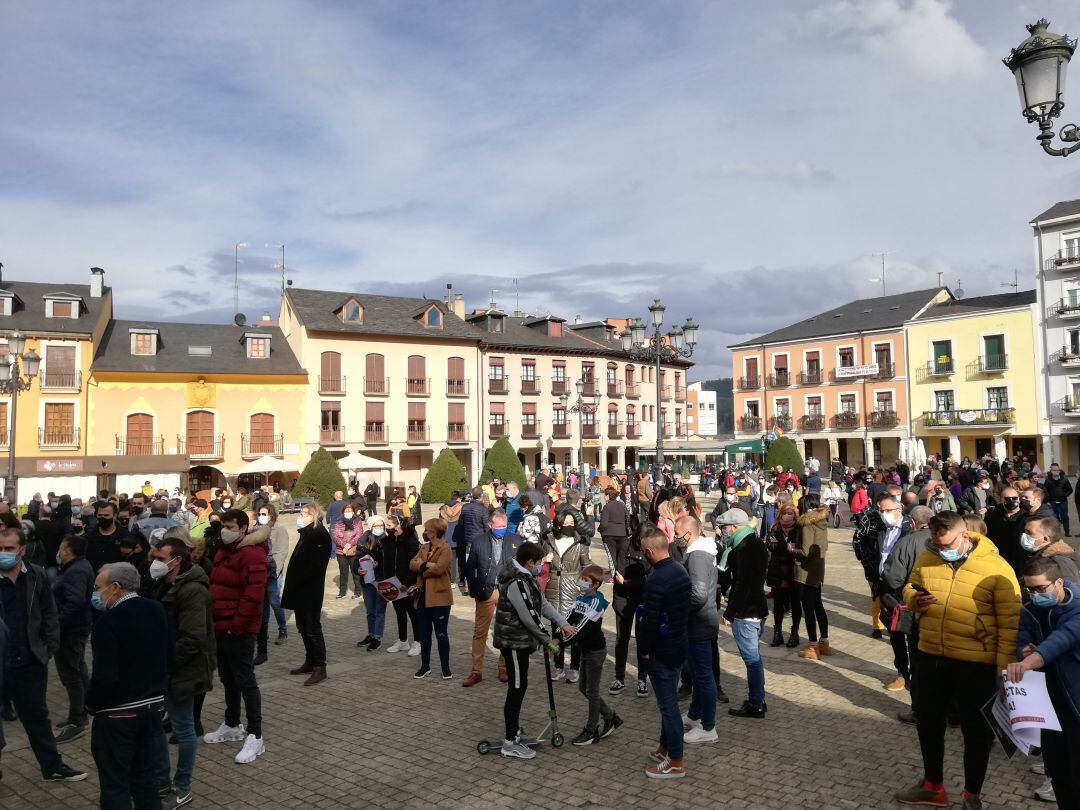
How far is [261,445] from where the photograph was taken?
40469 mm

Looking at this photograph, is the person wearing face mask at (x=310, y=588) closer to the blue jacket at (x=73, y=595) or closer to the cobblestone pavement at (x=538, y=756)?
the cobblestone pavement at (x=538, y=756)

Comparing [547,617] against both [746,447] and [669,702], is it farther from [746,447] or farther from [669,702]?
[746,447]

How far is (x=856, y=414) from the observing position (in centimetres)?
4803

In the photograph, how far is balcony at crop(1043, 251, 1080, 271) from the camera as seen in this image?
39.4 m

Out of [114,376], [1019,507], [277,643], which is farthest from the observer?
[114,376]

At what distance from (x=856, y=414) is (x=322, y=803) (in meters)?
47.4

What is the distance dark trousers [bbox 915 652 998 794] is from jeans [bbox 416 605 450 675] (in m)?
4.90

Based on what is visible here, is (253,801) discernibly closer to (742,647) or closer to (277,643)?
(742,647)

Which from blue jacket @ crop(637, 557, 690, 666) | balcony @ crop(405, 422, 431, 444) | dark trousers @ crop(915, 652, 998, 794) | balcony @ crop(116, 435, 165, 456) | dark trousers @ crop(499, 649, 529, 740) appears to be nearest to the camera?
dark trousers @ crop(915, 652, 998, 794)

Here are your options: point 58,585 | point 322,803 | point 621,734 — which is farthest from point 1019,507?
point 58,585

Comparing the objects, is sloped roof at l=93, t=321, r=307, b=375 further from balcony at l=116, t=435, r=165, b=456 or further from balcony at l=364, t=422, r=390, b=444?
balcony at l=364, t=422, r=390, b=444

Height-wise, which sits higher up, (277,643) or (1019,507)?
(1019,507)

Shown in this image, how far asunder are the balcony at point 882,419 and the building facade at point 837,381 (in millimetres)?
56

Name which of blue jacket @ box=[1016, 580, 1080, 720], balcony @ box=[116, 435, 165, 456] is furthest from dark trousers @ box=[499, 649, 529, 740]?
balcony @ box=[116, 435, 165, 456]
